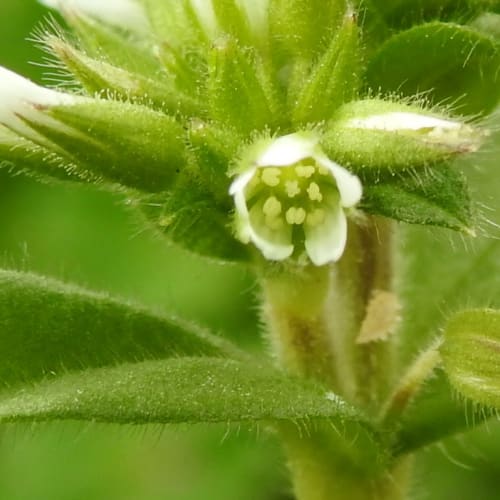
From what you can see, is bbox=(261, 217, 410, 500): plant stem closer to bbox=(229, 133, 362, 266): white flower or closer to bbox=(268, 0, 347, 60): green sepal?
bbox=(229, 133, 362, 266): white flower

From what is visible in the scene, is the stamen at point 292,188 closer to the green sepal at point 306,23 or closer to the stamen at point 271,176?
the stamen at point 271,176

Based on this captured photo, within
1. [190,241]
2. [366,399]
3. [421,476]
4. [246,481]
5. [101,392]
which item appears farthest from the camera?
[246,481]

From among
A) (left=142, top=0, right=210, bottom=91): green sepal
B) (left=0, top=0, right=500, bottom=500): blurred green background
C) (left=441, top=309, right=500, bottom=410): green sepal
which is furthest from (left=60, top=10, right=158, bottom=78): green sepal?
(left=0, top=0, right=500, bottom=500): blurred green background

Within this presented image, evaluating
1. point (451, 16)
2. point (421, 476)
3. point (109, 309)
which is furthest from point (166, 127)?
point (421, 476)

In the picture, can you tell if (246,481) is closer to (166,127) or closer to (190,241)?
(190,241)

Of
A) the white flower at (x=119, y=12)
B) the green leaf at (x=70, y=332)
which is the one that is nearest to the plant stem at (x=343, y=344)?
the green leaf at (x=70, y=332)

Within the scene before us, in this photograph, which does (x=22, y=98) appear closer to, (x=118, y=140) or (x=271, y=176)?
(x=118, y=140)

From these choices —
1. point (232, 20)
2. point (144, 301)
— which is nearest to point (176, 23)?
point (232, 20)
